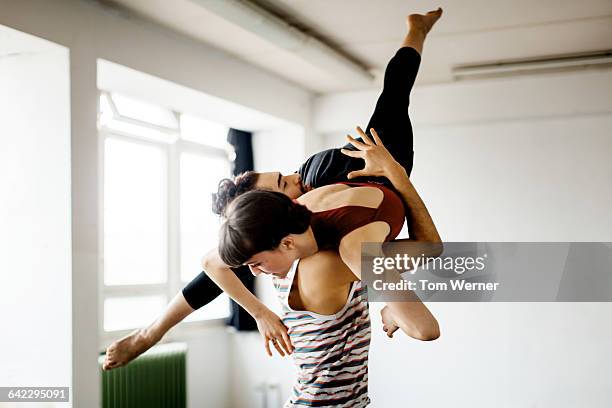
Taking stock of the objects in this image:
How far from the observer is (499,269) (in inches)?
238

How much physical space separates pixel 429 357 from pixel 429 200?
1.33 meters

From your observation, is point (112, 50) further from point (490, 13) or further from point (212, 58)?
point (490, 13)

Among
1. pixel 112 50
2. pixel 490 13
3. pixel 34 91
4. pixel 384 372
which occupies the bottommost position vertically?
pixel 384 372

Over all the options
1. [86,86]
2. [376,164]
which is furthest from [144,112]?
[376,164]

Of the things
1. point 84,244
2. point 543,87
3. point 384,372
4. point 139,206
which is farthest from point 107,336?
point 543,87

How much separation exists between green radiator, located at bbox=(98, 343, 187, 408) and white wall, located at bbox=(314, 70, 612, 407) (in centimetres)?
170

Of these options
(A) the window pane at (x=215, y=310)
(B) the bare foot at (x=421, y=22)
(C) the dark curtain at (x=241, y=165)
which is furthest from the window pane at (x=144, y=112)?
(B) the bare foot at (x=421, y=22)

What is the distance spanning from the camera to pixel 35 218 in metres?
4.07

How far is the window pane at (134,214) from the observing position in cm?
543

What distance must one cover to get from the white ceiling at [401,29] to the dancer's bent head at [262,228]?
219cm

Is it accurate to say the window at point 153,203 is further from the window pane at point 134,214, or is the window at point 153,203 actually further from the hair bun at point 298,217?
the hair bun at point 298,217

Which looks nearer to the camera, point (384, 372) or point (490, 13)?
point (490, 13)

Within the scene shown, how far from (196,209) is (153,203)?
0.59 meters

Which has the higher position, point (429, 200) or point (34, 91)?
point (34, 91)
